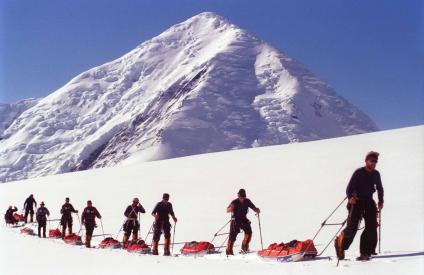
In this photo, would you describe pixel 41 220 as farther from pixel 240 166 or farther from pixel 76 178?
pixel 76 178

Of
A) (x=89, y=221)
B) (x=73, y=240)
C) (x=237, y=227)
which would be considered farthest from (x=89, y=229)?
(x=237, y=227)

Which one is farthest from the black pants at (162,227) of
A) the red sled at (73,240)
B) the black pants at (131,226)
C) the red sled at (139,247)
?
the red sled at (73,240)

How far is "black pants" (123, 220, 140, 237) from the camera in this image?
1966 centimetres

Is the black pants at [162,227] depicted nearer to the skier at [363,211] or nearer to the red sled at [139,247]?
the red sled at [139,247]

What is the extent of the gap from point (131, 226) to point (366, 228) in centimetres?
1096

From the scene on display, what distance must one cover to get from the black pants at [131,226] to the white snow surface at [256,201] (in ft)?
5.61

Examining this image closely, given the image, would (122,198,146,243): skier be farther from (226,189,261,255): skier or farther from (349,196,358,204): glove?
(349,196,358,204): glove

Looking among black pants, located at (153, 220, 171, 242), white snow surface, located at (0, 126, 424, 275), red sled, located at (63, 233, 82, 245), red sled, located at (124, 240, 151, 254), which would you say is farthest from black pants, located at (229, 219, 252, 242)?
red sled, located at (63, 233, 82, 245)

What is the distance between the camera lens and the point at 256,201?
24359mm

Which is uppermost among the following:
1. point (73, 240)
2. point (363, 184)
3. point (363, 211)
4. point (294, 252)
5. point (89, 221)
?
point (363, 184)

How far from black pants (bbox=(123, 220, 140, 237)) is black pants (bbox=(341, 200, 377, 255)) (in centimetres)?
1047

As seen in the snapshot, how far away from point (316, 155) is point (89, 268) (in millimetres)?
21799

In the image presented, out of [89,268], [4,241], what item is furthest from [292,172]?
[89,268]

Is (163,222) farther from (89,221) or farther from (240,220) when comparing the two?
(89,221)
